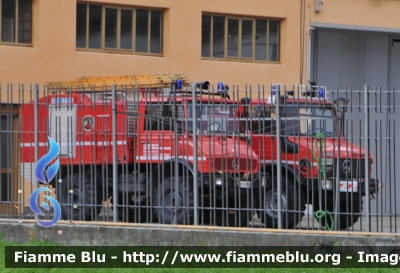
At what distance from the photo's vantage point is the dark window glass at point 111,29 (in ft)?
72.6

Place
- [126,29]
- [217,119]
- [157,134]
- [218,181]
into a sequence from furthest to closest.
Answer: [126,29] → [157,134] → [217,119] → [218,181]

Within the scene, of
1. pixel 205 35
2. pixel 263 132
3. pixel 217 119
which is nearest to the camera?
pixel 263 132

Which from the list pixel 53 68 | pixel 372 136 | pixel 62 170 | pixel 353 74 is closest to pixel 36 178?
pixel 62 170

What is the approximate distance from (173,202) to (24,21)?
8.88m

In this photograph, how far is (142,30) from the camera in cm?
2258

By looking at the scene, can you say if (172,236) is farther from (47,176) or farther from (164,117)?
(47,176)

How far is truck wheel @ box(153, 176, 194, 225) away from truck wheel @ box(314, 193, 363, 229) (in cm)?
205

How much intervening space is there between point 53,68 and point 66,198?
7.43m

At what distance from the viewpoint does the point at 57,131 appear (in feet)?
46.9

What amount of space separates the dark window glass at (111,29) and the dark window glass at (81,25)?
23.0 inches

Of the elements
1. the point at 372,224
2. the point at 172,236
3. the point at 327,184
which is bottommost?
the point at 172,236

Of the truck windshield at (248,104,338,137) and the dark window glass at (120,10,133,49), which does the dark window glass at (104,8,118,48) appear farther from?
the truck windshield at (248,104,338,137)

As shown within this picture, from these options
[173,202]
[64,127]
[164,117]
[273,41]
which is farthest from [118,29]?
[173,202]

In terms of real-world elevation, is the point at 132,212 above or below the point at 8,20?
below
